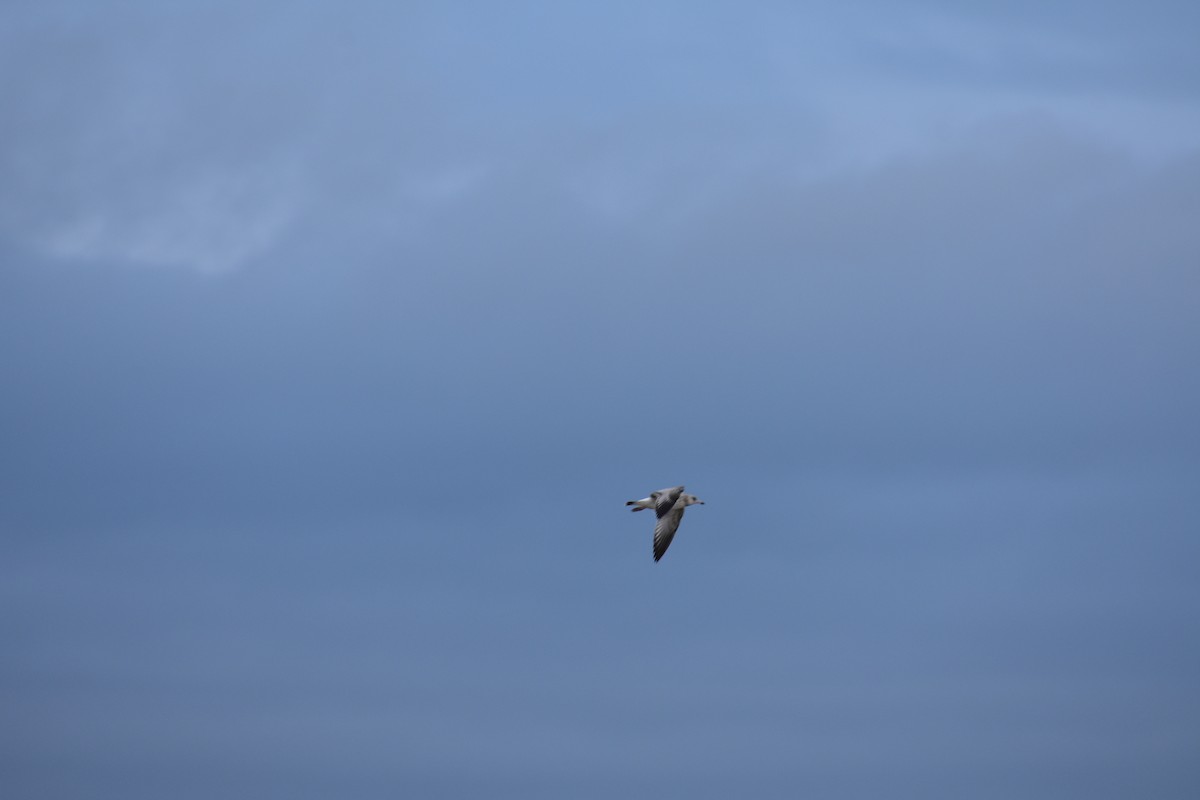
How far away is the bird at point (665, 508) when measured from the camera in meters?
57.7

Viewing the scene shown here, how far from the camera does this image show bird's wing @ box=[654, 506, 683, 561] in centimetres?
5725

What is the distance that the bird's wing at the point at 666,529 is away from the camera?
188ft

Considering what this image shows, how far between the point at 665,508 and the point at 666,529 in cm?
92

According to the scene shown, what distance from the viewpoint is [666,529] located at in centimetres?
5878

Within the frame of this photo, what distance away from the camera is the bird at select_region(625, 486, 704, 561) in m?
57.7

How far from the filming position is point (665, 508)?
58.7 meters

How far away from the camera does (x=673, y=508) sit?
59281 millimetres
